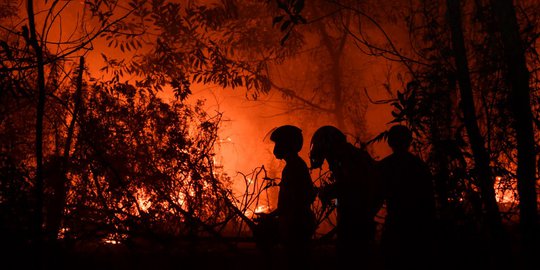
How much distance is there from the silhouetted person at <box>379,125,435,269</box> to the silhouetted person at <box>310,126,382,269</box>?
0.19m

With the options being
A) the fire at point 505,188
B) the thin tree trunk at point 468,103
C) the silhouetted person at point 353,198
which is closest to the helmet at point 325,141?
the silhouetted person at point 353,198

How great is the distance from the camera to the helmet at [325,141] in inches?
131

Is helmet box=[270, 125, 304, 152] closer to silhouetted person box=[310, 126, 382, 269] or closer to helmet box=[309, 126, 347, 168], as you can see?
helmet box=[309, 126, 347, 168]

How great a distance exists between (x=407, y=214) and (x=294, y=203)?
98cm

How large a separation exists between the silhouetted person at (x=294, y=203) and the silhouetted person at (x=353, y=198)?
20 cm

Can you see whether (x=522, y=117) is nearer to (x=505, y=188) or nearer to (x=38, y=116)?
(x=505, y=188)

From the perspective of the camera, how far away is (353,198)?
3254 mm

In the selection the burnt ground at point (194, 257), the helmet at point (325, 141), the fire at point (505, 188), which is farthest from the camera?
the fire at point (505, 188)

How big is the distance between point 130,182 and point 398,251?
418 centimetres

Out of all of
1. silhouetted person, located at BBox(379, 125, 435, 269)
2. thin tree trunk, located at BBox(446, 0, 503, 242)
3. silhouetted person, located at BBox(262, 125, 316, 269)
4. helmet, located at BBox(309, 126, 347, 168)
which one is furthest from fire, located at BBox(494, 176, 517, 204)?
silhouetted person, located at BBox(262, 125, 316, 269)

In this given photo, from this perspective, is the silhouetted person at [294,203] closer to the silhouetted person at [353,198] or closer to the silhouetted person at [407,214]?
the silhouetted person at [353,198]

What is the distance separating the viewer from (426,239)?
133 inches

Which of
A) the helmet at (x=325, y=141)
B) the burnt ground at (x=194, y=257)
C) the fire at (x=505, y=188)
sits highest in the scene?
the helmet at (x=325, y=141)

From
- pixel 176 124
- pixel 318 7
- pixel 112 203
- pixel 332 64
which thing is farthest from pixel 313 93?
pixel 112 203
